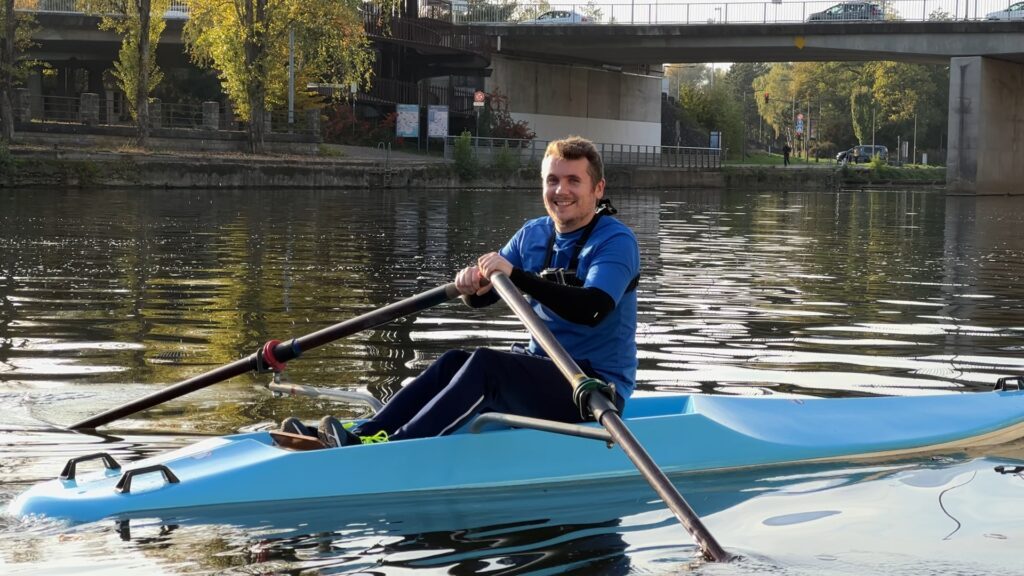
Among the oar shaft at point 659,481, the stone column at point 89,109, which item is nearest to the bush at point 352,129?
the stone column at point 89,109

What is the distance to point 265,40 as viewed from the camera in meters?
40.9

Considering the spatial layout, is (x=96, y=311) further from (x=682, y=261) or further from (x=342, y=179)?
(x=342, y=179)

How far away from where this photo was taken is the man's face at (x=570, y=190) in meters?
6.25

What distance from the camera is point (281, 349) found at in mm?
6930

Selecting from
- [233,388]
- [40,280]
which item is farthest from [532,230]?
[40,280]

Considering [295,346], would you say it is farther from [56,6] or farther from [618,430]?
[56,6]

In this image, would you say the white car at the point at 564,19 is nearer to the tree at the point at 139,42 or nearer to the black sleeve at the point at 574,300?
the tree at the point at 139,42

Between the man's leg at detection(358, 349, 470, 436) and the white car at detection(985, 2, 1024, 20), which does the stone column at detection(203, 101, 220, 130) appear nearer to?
the white car at detection(985, 2, 1024, 20)

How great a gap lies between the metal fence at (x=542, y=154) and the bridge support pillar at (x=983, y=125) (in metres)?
11.9

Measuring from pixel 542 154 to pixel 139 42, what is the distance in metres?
17.6

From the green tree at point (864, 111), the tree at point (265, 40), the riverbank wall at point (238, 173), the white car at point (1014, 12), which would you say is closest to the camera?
the riverbank wall at point (238, 173)

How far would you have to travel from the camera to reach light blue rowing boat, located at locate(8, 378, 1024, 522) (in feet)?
19.2

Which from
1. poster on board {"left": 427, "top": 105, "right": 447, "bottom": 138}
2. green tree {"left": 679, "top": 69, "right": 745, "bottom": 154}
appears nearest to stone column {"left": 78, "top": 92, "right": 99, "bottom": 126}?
poster on board {"left": 427, "top": 105, "right": 447, "bottom": 138}

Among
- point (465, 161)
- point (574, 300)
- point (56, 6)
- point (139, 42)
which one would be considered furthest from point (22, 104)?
point (574, 300)
